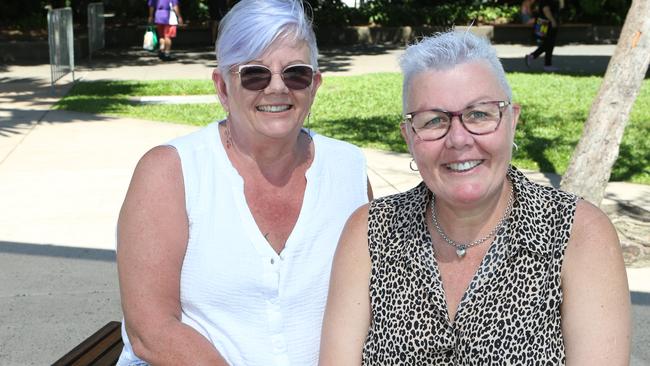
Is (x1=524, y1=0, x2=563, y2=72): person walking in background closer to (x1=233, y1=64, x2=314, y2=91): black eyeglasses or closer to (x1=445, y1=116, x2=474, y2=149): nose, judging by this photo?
(x1=233, y1=64, x2=314, y2=91): black eyeglasses

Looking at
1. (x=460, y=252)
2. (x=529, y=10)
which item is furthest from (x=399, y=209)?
(x=529, y=10)

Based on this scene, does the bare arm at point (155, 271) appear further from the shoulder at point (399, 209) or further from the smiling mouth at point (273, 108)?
the shoulder at point (399, 209)

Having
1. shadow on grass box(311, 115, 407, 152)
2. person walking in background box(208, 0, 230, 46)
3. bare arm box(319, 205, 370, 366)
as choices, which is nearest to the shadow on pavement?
bare arm box(319, 205, 370, 366)

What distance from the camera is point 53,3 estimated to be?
2561 centimetres

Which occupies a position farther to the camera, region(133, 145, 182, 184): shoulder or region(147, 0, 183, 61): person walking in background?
region(147, 0, 183, 61): person walking in background

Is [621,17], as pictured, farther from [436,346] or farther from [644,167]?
[436,346]

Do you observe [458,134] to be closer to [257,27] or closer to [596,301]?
[596,301]

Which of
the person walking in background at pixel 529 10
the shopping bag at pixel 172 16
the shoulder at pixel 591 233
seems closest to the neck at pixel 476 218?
the shoulder at pixel 591 233

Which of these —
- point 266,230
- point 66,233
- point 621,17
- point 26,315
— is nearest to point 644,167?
point 66,233

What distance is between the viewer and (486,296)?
2447mm

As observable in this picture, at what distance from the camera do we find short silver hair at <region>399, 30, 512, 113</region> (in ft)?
8.10

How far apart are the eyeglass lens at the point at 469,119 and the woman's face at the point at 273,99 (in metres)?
0.53

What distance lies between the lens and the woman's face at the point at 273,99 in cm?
281

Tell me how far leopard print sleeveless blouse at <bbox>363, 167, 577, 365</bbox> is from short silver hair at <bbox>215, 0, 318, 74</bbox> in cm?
63
